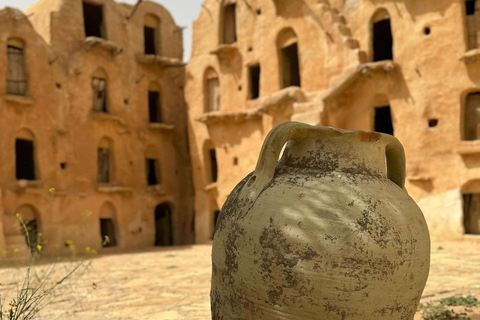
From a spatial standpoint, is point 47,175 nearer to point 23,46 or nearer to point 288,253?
point 23,46

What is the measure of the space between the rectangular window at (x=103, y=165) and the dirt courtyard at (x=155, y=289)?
7.99 meters

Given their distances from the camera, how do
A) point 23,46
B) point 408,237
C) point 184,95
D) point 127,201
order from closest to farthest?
point 408,237, point 23,46, point 127,201, point 184,95

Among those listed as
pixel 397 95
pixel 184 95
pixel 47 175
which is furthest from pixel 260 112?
pixel 47 175

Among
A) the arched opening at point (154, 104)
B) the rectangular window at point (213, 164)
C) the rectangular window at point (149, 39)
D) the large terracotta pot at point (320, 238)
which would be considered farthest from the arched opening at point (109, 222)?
the large terracotta pot at point (320, 238)

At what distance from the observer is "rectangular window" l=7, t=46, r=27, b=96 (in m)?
16.1

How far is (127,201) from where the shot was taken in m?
19.0

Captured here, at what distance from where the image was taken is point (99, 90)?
18812 millimetres

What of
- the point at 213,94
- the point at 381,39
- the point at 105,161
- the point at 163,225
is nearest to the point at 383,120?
the point at 381,39

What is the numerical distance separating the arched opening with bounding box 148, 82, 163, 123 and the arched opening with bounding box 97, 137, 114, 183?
3.13 meters

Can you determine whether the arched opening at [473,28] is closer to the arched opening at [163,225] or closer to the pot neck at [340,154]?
the pot neck at [340,154]

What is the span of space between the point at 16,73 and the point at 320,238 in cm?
1614

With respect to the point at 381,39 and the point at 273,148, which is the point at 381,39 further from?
the point at 273,148

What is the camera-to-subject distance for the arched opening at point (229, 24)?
1981 cm

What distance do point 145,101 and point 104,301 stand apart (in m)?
14.6
